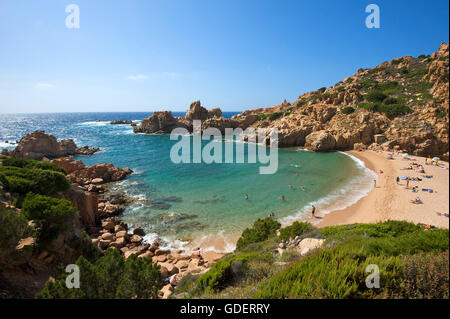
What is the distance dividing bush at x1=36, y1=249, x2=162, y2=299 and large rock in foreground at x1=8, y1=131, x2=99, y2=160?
37.2m

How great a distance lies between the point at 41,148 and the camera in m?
33.0

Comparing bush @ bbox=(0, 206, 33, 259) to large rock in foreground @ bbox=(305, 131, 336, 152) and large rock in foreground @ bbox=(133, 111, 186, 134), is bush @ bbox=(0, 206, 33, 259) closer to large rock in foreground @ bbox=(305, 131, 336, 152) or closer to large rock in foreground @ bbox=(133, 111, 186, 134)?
large rock in foreground @ bbox=(305, 131, 336, 152)

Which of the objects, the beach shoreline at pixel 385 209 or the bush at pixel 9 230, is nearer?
the bush at pixel 9 230

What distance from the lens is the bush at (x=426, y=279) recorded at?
306 cm

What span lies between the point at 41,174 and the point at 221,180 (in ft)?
49.8

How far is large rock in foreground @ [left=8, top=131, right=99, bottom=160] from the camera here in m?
30.9

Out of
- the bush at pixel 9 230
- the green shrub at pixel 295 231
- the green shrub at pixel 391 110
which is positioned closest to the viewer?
the bush at pixel 9 230

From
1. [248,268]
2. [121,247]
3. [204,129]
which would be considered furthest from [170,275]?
[204,129]

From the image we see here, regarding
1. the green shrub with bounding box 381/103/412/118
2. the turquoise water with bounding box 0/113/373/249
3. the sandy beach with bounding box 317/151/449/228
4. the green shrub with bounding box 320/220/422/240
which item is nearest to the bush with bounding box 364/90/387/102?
the green shrub with bounding box 381/103/412/118

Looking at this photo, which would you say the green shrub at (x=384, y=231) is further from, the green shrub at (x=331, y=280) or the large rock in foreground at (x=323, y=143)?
the large rock in foreground at (x=323, y=143)

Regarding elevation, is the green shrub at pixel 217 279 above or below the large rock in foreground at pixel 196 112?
below

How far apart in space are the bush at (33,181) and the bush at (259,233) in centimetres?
990

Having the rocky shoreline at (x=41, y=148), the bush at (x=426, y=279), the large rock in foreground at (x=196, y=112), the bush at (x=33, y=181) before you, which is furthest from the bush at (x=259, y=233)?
the large rock in foreground at (x=196, y=112)

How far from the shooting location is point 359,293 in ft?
11.0
